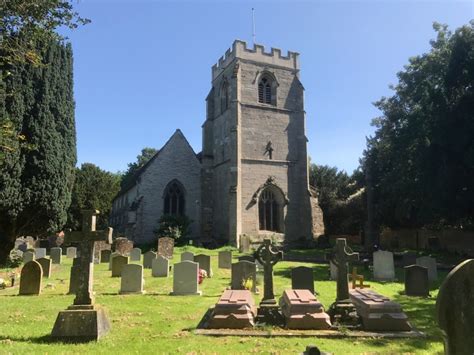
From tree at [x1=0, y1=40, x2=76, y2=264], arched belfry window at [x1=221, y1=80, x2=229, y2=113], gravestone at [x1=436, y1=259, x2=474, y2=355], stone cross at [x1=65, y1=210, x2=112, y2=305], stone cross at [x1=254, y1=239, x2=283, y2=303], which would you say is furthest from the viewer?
arched belfry window at [x1=221, y1=80, x2=229, y2=113]

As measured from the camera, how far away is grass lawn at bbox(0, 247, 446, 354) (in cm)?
636

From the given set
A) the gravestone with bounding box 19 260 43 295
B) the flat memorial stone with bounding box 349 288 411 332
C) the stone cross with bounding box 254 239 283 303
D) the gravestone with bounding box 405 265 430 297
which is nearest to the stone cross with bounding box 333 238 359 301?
the flat memorial stone with bounding box 349 288 411 332

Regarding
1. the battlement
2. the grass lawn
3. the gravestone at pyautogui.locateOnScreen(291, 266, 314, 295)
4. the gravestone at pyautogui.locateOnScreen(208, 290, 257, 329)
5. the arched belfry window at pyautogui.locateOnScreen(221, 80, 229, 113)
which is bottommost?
the grass lawn

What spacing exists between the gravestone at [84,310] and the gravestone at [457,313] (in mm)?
5594

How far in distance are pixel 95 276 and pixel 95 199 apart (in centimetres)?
2931

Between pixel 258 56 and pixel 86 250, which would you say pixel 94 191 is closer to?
pixel 258 56

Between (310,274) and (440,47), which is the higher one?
(440,47)

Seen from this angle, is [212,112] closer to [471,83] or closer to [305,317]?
[471,83]

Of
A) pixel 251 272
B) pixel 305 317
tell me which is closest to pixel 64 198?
pixel 251 272

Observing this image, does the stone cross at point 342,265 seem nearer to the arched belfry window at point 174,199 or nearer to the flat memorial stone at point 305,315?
the flat memorial stone at point 305,315

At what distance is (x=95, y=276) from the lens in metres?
15.9

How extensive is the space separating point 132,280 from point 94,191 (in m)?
34.5

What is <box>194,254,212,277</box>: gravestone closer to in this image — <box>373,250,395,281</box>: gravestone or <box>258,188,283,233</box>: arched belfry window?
<box>373,250,395,281</box>: gravestone

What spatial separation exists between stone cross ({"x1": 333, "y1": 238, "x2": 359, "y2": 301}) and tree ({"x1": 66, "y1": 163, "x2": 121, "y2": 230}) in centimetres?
3646
